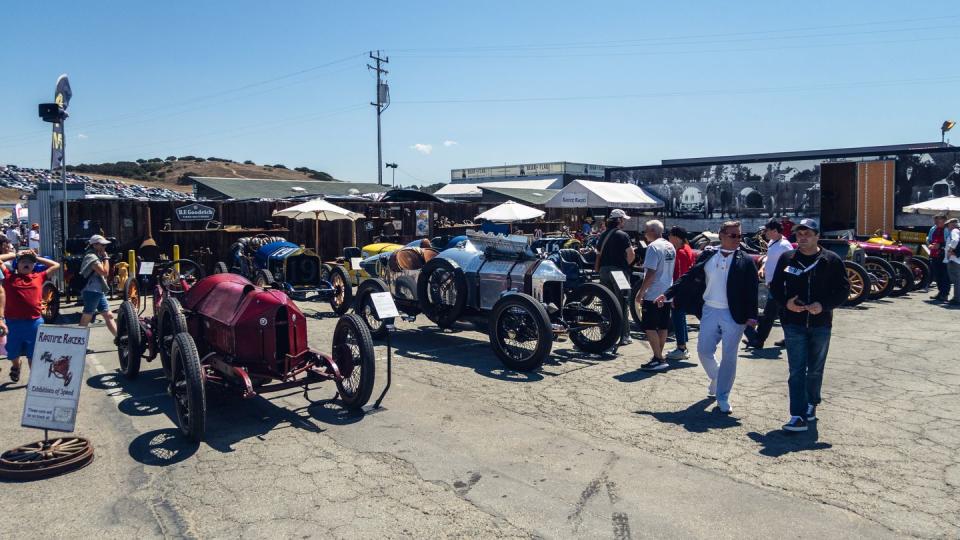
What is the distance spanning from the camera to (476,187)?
136ft

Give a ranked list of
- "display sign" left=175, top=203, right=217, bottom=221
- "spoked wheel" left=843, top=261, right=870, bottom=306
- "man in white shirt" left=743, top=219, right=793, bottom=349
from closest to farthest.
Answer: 1. "man in white shirt" left=743, top=219, right=793, bottom=349
2. "spoked wheel" left=843, top=261, right=870, bottom=306
3. "display sign" left=175, top=203, right=217, bottom=221

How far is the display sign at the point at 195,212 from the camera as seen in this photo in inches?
644

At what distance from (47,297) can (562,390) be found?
8.39m

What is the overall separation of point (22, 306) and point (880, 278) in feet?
46.7

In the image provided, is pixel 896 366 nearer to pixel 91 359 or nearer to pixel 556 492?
pixel 556 492

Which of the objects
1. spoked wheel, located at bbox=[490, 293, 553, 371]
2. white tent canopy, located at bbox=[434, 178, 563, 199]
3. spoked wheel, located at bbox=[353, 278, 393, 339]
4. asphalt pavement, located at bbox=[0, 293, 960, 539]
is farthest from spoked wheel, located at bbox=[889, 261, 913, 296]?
white tent canopy, located at bbox=[434, 178, 563, 199]

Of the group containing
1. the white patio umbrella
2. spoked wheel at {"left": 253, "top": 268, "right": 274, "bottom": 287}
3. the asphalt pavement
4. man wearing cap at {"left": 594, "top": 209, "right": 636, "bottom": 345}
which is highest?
the white patio umbrella

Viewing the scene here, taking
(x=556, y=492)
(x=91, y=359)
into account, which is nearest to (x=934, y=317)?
(x=556, y=492)

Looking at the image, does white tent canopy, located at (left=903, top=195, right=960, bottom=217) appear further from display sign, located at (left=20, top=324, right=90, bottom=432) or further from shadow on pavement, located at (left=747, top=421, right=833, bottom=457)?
display sign, located at (left=20, top=324, right=90, bottom=432)

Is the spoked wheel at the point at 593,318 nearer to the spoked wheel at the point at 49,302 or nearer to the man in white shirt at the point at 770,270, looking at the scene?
the man in white shirt at the point at 770,270

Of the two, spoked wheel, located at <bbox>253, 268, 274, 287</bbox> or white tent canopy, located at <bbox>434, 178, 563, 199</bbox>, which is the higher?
white tent canopy, located at <bbox>434, 178, 563, 199</bbox>

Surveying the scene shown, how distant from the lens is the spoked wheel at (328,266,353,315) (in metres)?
12.1

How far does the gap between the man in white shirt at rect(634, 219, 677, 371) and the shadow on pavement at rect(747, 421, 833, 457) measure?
86.4 inches

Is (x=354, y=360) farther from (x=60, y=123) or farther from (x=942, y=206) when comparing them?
(x=942, y=206)
